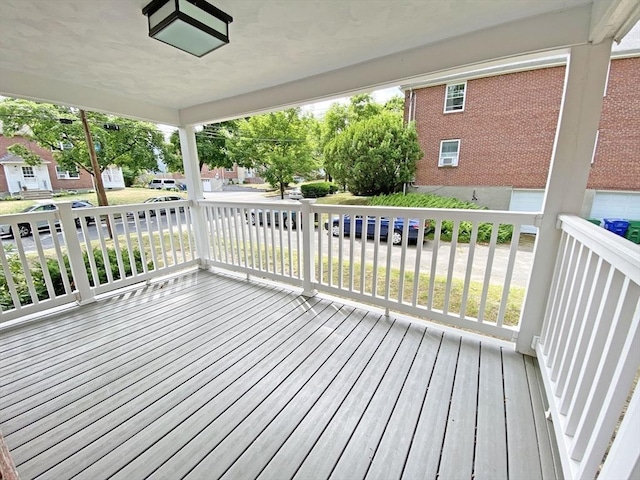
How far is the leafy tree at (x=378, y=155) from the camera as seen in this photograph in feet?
26.8

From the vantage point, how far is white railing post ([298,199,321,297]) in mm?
2734

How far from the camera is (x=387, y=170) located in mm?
8375

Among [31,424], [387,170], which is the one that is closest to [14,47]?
[31,424]

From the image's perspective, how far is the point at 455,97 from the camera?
740cm

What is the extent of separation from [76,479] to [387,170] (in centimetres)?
857

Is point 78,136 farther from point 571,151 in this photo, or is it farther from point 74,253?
point 571,151

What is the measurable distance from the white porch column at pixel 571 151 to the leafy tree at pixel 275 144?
955cm

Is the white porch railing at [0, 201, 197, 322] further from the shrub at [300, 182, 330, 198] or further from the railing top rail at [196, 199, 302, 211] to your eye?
the shrub at [300, 182, 330, 198]

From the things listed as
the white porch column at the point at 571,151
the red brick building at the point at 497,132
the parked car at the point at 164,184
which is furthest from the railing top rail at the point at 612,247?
the parked car at the point at 164,184

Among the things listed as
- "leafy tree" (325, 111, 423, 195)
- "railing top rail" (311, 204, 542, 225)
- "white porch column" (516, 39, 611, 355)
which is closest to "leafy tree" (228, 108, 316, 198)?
"leafy tree" (325, 111, 423, 195)

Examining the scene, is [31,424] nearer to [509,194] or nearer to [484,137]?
[509,194]

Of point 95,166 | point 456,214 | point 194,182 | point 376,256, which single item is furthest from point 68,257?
point 95,166

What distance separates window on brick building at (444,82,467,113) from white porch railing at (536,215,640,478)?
7354 mm

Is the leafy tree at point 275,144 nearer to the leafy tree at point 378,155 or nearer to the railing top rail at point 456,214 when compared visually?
the leafy tree at point 378,155
